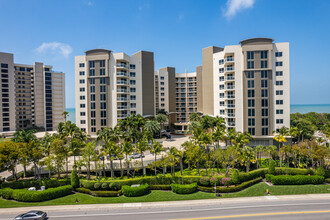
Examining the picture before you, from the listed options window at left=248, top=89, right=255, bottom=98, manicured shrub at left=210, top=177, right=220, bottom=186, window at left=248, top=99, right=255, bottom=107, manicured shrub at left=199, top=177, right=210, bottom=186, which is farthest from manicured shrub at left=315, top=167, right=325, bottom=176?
window at left=248, top=89, right=255, bottom=98

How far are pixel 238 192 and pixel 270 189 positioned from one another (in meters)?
6.26

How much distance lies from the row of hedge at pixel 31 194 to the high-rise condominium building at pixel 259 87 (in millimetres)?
45248

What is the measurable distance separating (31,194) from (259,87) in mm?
56228

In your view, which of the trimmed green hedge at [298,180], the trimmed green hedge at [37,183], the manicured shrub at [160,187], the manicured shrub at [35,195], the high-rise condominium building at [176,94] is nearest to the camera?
the manicured shrub at [35,195]

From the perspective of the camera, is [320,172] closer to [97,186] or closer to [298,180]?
[298,180]

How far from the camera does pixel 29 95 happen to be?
97.8 metres

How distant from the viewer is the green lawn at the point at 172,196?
3105 cm

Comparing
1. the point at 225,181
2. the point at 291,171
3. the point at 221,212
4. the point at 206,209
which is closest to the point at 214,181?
the point at 225,181

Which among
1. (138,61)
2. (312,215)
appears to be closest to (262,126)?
(312,215)

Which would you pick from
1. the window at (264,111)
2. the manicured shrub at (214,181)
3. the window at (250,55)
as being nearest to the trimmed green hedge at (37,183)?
the manicured shrub at (214,181)

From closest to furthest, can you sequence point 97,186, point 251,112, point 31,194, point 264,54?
1. point 31,194
2. point 97,186
3. point 264,54
4. point 251,112

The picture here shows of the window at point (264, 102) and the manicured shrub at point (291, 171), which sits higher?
the window at point (264, 102)

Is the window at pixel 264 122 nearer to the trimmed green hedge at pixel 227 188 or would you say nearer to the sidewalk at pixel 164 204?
the trimmed green hedge at pixel 227 188

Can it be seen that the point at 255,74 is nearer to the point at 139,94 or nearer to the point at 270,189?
the point at 270,189
